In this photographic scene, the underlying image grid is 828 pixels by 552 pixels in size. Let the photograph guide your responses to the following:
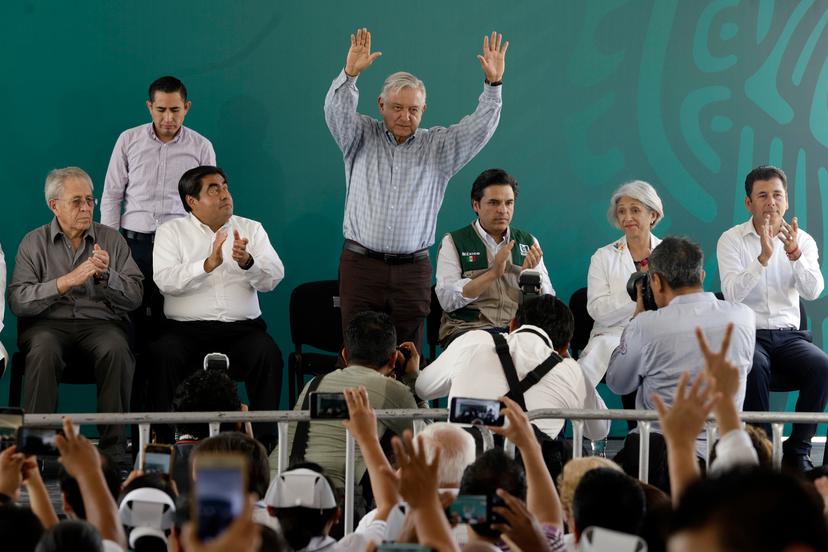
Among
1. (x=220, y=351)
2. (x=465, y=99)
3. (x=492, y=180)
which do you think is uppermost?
(x=465, y=99)

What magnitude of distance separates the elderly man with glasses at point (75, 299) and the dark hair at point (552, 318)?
1882 millimetres

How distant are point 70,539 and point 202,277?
11.5 ft

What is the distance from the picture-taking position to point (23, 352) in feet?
16.8

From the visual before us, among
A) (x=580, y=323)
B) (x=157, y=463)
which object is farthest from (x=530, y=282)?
(x=157, y=463)

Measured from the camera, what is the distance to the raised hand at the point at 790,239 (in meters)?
5.51

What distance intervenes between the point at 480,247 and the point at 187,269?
1372 mm

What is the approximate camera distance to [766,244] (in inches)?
215

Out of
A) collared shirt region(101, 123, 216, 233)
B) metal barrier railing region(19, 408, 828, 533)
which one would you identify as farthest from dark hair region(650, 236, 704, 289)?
collared shirt region(101, 123, 216, 233)

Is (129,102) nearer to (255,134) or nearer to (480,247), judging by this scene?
(255,134)

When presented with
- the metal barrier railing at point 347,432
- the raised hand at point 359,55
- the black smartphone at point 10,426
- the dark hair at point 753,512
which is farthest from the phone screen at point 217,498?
the raised hand at point 359,55

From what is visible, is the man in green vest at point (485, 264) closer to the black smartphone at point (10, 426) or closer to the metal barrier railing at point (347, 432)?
the metal barrier railing at point (347, 432)

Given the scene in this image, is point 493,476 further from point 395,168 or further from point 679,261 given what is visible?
point 395,168

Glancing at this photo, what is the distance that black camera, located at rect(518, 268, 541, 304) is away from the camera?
16.5 ft

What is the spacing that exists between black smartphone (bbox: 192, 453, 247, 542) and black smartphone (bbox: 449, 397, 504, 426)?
193 cm
